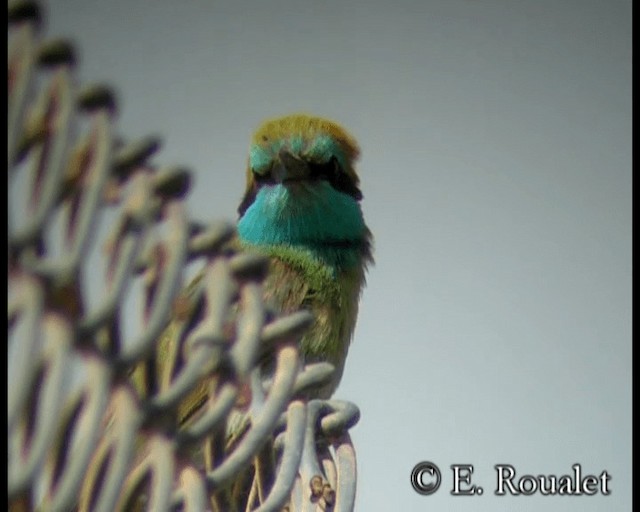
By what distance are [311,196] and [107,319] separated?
180cm

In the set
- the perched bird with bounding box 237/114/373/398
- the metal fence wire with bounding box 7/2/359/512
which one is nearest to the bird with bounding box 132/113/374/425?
the perched bird with bounding box 237/114/373/398

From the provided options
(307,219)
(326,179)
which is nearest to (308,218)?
(307,219)

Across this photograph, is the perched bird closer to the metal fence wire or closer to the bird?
the bird

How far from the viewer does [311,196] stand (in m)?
2.31

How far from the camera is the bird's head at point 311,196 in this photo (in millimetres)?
2254

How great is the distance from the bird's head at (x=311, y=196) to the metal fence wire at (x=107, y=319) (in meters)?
1.64

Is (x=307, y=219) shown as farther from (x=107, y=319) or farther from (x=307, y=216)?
(x=107, y=319)

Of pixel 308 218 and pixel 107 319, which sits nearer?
pixel 107 319

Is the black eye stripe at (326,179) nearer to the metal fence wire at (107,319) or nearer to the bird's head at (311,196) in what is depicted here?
the bird's head at (311,196)

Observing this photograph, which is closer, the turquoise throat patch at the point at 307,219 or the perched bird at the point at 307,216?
the perched bird at the point at 307,216

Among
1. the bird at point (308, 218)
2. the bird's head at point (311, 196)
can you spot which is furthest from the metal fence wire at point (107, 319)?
the bird's head at point (311, 196)

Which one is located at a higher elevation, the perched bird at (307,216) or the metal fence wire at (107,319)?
the perched bird at (307,216)

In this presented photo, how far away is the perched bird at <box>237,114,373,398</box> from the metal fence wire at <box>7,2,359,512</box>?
4.85 ft

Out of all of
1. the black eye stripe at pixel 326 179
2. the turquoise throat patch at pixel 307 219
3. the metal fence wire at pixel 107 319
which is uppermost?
the black eye stripe at pixel 326 179
